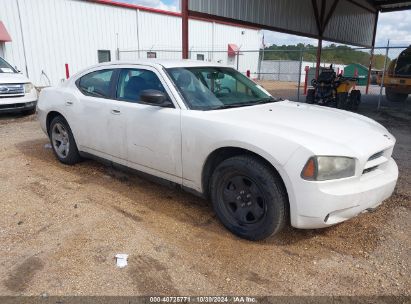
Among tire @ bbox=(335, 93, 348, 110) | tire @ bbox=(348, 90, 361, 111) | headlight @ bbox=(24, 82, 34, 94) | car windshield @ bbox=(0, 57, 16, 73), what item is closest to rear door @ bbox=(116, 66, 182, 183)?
headlight @ bbox=(24, 82, 34, 94)

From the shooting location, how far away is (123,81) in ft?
14.3

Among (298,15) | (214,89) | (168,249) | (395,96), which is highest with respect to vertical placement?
(298,15)

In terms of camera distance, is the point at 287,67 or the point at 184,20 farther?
the point at 287,67

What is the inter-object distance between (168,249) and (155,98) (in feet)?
4.91

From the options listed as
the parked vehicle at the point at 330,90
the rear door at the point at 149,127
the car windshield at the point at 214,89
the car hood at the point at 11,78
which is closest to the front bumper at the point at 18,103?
the car hood at the point at 11,78

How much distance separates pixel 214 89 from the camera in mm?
3986

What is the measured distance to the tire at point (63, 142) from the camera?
5191mm

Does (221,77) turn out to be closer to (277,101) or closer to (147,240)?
(277,101)

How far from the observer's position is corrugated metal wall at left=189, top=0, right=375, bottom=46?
984 cm

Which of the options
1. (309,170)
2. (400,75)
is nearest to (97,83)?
(309,170)

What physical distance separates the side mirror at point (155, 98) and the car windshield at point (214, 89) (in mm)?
204

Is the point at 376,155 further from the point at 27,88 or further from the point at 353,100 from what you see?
the point at 27,88

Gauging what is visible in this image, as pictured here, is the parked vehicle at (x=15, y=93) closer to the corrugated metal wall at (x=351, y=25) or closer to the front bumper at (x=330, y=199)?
the front bumper at (x=330, y=199)

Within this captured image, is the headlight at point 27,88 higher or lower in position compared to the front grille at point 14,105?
higher
